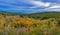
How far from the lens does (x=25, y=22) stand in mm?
8406

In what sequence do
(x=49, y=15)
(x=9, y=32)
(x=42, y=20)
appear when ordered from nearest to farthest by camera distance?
(x=9, y=32)
(x=42, y=20)
(x=49, y=15)

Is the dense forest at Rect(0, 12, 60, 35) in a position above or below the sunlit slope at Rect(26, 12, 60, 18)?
below

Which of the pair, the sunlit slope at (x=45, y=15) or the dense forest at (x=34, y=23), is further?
the sunlit slope at (x=45, y=15)

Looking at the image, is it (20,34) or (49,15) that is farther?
(49,15)

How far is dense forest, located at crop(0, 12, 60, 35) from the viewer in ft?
22.3

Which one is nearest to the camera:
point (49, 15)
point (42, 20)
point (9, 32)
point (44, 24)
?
point (9, 32)

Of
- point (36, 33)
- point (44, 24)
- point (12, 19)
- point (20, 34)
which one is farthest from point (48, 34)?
point (12, 19)

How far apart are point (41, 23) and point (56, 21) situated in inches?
27.1

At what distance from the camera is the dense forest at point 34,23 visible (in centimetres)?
681

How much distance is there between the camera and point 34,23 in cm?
829

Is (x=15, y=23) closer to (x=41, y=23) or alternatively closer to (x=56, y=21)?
(x=41, y=23)

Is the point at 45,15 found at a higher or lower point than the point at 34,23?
higher

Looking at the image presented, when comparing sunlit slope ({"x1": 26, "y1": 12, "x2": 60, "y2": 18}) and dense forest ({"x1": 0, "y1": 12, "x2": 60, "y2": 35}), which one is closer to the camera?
dense forest ({"x1": 0, "y1": 12, "x2": 60, "y2": 35})

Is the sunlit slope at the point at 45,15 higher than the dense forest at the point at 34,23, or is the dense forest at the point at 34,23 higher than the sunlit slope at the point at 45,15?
the sunlit slope at the point at 45,15
